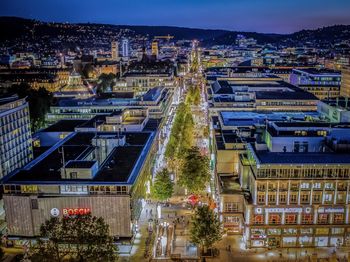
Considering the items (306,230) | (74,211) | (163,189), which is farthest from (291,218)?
(74,211)

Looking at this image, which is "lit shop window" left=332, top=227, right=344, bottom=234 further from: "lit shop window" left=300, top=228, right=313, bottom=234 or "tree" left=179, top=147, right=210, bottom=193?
"tree" left=179, top=147, right=210, bottom=193

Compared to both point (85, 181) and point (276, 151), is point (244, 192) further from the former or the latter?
point (85, 181)

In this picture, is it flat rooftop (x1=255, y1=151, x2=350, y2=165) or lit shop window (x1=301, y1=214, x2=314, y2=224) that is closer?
flat rooftop (x1=255, y1=151, x2=350, y2=165)

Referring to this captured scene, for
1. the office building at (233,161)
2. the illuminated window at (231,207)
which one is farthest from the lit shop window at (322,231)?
the illuminated window at (231,207)

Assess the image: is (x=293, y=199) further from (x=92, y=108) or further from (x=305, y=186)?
(x=92, y=108)

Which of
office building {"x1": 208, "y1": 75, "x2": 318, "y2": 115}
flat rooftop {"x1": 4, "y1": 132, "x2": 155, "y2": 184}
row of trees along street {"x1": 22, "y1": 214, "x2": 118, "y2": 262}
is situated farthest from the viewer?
office building {"x1": 208, "y1": 75, "x2": 318, "y2": 115}

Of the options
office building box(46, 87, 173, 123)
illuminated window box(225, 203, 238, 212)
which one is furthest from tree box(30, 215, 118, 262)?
office building box(46, 87, 173, 123)
